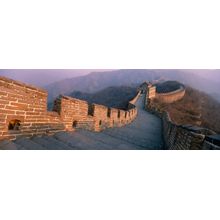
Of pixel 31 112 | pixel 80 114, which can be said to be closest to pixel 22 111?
pixel 31 112

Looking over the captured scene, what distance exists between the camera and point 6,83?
11.4 feet

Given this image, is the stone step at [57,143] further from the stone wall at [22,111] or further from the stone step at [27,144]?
the stone step at [27,144]

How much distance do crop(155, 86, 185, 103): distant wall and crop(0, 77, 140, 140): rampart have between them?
35.0 meters

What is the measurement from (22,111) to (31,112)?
8.9 inches

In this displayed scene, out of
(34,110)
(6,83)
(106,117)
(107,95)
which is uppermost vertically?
(6,83)

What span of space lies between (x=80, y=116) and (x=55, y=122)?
1118 mm

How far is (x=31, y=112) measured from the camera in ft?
13.3

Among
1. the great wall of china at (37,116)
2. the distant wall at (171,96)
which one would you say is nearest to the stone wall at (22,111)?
the great wall of china at (37,116)

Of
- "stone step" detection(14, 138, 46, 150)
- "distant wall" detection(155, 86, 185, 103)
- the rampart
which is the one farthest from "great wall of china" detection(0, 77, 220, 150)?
"distant wall" detection(155, 86, 185, 103)

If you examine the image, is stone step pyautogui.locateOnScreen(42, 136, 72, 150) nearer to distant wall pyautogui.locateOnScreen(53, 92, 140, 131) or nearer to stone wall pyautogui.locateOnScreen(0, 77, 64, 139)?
stone wall pyautogui.locateOnScreen(0, 77, 64, 139)

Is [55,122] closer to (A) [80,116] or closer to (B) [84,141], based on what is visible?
(B) [84,141]

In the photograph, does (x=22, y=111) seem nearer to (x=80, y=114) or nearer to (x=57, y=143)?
(x=57, y=143)

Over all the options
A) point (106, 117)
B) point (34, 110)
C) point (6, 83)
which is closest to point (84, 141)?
point (34, 110)
